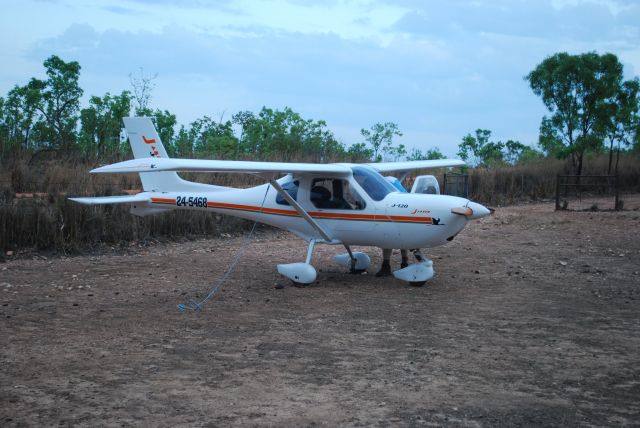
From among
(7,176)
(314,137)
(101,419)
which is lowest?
(101,419)

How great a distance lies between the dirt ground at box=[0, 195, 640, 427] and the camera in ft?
18.3

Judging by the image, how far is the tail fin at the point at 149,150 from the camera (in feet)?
42.7

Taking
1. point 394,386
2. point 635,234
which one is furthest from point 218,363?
point 635,234

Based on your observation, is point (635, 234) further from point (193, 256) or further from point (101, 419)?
point (101, 419)

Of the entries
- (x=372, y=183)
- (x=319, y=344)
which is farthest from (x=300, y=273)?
(x=319, y=344)

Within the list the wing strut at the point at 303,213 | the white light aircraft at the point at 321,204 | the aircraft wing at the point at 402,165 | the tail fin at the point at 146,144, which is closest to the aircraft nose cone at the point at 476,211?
the white light aircraft at the point at 321,204

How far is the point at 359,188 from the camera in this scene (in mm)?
11492

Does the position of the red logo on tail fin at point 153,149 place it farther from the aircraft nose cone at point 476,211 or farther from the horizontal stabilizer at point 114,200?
the aircraft nose cone at point 476,211

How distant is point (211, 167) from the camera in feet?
34.2

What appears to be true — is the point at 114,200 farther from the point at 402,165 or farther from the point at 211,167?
the point at 402,165

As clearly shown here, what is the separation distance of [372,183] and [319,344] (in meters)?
4.38

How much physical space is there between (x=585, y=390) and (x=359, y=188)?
231 inches

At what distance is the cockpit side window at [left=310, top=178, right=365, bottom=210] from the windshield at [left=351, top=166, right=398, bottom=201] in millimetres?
194

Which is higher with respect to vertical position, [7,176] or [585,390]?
[7,176]
